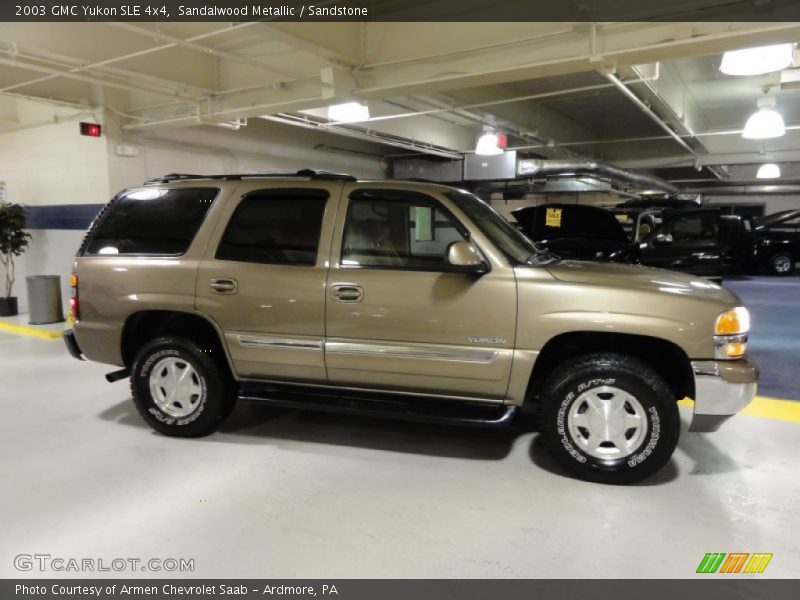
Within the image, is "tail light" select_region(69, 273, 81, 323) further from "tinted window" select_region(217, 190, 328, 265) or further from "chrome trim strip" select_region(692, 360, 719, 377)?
"chrome trim strip" select_region(692, 360, 719, 377)

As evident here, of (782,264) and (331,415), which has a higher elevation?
(782,264)

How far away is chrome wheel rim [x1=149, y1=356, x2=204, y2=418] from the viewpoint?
3.88 metres

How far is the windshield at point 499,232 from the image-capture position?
3.42 metres

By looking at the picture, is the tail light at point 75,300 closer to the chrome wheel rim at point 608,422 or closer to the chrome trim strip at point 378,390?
the chrome trim strip at point 378,390

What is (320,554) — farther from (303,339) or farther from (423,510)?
(303,339)

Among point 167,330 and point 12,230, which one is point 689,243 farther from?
point 12,230

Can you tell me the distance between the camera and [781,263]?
15211 millimetres

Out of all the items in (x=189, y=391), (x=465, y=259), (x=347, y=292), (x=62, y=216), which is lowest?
(x=189, y=391)

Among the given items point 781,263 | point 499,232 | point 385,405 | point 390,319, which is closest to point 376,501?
point 385,405

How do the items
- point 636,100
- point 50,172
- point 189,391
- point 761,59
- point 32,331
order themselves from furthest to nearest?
point 50,172 → point 32,331 → point 636,100 → point 761,59 → point 189,391

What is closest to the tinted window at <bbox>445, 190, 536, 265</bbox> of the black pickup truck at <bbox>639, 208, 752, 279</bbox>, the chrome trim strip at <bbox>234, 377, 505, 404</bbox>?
the chrome trim strip at <bbox>234, 377, 505, 404</bbox>

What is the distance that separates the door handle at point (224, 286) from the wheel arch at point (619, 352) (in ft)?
6.75

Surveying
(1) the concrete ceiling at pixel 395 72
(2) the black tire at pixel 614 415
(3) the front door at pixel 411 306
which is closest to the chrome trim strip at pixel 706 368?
(2) the black tire at pixel 614 415

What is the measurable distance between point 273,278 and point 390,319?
0.85m
